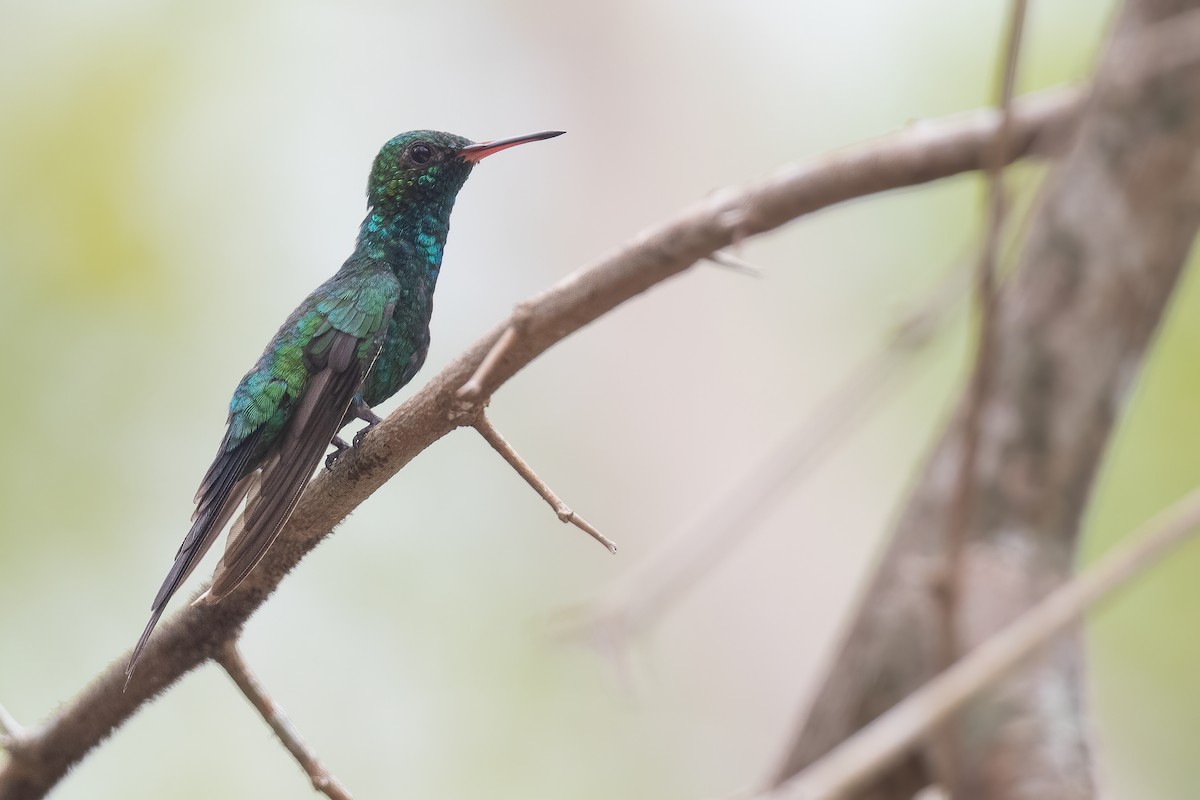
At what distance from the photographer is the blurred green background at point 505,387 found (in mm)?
3867

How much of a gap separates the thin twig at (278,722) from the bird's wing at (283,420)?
0.77ft

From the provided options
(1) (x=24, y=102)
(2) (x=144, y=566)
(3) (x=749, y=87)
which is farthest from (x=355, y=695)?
(3) (x=749, y=87)

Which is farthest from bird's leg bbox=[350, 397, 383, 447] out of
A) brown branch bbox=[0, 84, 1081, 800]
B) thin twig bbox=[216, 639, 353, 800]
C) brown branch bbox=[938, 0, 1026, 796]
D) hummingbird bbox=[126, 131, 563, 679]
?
brown branch bbox=[938, 0, 1026, 796]

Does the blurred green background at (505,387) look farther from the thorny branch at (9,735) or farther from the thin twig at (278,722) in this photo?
the thorny branch at (9,735)

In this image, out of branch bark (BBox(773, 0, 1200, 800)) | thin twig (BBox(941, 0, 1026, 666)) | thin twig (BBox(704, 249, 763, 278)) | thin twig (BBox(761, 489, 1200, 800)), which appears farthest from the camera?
branch bark (BBox(773, 0, 1200, 800))

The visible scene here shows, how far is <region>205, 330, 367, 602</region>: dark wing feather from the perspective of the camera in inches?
71.0

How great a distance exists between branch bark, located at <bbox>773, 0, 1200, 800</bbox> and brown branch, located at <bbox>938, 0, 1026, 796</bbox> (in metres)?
1.27

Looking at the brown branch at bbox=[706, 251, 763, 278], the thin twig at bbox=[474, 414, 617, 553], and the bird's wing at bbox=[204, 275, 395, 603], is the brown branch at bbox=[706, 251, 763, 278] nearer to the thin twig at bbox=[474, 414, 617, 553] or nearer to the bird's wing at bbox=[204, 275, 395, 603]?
the thin twig at bbox=[474, 414, 617, 553]

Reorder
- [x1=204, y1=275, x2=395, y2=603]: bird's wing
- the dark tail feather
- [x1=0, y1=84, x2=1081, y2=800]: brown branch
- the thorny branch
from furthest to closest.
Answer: the thorny branch
[x1=0, y1=84, x2=1081, y2=800]: brown branch
[x1=204, y1=275, x2=395, y2=603]: bird's wing
the dark tail feather

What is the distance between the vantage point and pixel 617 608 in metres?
2.64

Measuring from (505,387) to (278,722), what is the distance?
227 cm

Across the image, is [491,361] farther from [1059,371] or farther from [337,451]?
[1059,371]

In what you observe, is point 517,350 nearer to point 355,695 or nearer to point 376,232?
point 376,232

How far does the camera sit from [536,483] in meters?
1.86
